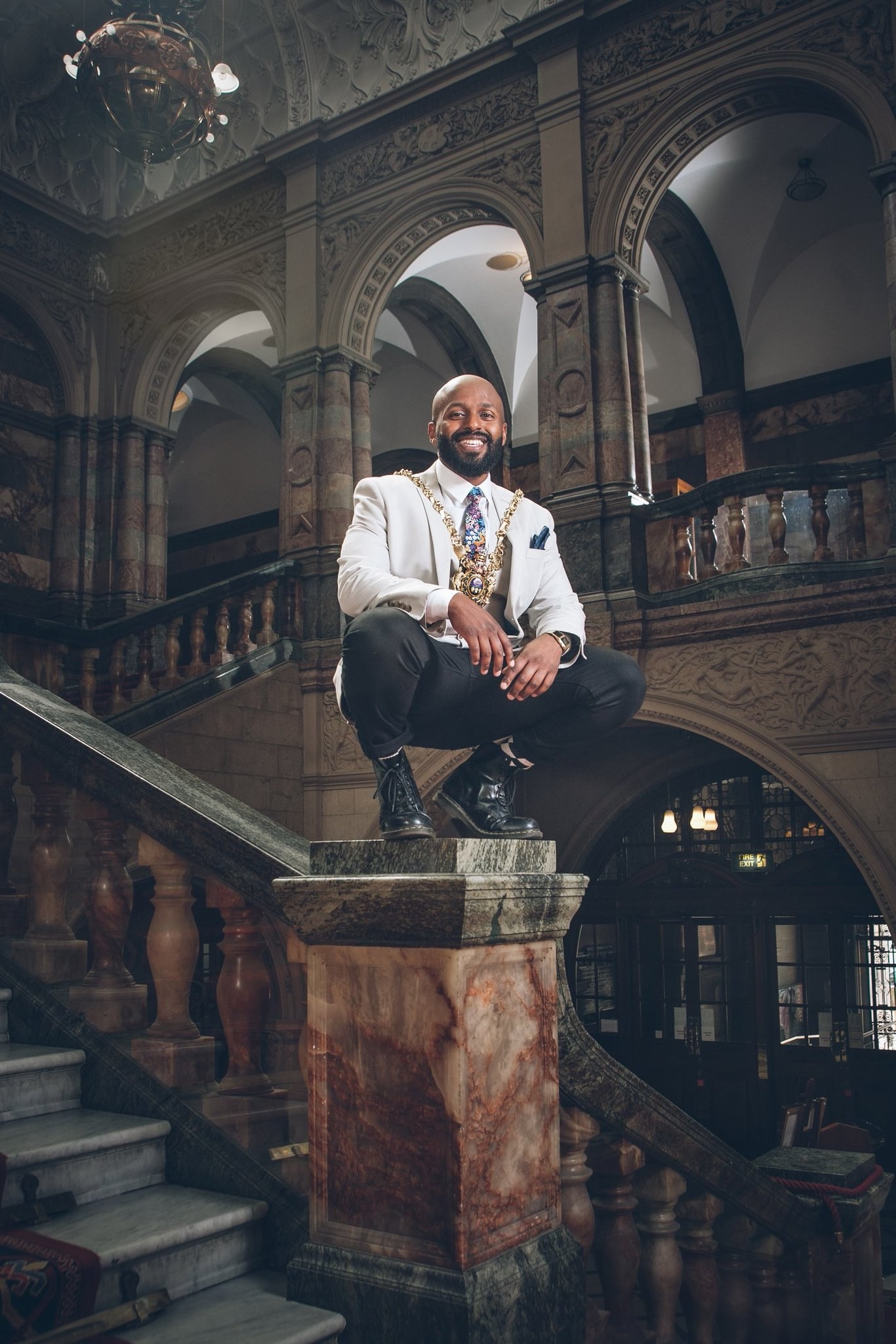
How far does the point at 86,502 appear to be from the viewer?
11852mm

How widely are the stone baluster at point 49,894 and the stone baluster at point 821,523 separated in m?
5.40

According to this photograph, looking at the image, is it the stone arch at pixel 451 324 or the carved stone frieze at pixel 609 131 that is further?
the stone arch at pixel 451 324

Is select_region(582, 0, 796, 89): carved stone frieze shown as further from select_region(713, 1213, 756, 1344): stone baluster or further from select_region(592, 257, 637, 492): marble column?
select_region(713, 1213, 756, 1344): stone baluster

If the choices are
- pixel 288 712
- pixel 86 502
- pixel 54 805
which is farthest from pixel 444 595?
pixel 86 502

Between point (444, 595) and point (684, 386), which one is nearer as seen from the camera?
point (444, 595)

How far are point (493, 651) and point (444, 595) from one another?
0.15m

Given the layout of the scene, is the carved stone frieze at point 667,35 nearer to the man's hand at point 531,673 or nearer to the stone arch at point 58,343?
the stone arch at point 58,343

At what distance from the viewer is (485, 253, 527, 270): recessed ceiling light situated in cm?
1229

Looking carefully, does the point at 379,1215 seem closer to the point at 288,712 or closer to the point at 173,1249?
the point at 173,1249

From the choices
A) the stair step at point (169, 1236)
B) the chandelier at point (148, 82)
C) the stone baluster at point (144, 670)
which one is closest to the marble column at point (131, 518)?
the stone baluster at point (144, 670)

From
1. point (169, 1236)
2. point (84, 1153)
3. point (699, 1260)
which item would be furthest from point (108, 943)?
point (699, 1260)

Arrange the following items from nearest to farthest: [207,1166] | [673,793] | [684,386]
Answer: [207,1166] < [673,793] < [684,386]

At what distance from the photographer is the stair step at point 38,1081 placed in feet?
8.91

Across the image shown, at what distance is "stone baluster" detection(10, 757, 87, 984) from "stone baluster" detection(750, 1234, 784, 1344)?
6.38 feet
